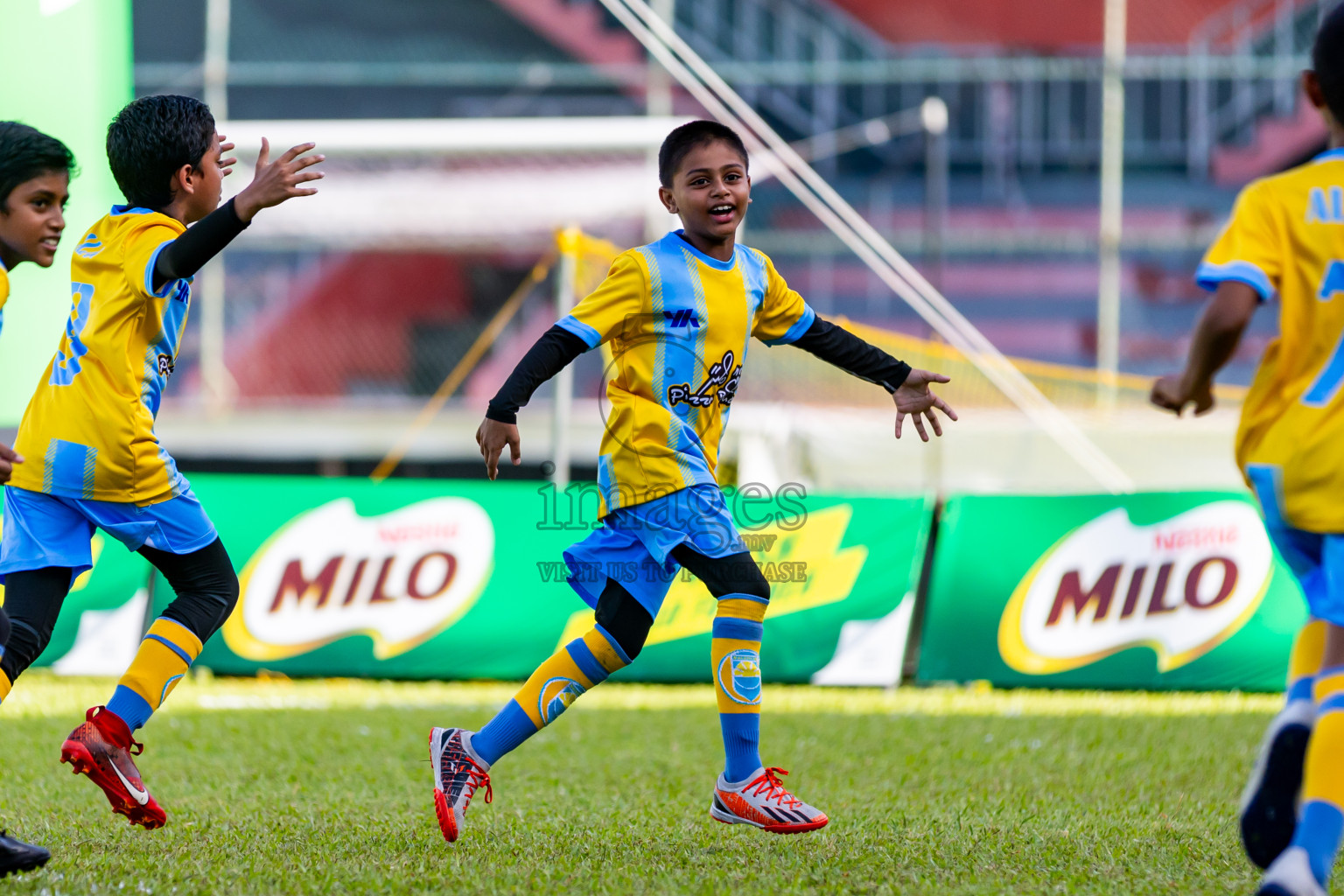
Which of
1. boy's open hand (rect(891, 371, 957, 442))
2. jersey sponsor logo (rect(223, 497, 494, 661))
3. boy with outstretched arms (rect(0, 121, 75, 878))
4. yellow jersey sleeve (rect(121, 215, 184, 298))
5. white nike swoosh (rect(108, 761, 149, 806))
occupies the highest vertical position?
boy with outstretched arms (rect(0, 121, 75, 878))

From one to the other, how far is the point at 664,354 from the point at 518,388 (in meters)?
0.43

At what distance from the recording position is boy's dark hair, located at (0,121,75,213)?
331 centimetres

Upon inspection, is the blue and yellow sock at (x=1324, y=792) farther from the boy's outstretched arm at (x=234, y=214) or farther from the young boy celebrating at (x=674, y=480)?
the boy's outstretched arm at (x=234, y=214)

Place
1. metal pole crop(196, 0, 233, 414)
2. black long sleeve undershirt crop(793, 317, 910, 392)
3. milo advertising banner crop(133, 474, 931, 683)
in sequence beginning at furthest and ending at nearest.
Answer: metal pole crop(196, 0, 233, 414)
milo advertising banner crop(133, 474, 931, 683)
black long sleeve undershirt crop(793, 317, 910, 392)

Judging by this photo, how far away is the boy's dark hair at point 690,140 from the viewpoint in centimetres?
374

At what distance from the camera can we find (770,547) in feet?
25.2

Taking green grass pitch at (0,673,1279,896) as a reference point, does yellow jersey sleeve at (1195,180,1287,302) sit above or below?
above

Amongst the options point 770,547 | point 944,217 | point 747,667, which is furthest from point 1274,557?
point 944,217

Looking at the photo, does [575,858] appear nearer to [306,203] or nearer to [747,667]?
[747,667]

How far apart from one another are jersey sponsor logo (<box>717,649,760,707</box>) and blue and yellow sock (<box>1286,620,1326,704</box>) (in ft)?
4.38

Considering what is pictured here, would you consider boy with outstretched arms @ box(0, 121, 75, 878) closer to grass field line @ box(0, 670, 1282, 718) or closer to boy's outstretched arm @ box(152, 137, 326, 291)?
boy's outstretched arm @ box(152, 137, 326, 291)

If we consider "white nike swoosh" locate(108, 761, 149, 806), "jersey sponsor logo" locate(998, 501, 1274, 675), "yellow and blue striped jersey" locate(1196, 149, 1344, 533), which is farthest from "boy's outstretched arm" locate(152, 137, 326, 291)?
"jersey sponsor logo" locate(998, 501, 1274, 675)

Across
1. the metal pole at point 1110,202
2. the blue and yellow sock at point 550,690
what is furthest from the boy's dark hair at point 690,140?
the metal pole at point 1110,202

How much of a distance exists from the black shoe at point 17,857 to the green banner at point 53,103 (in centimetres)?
466
